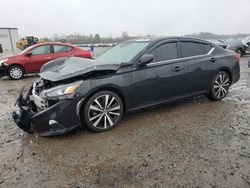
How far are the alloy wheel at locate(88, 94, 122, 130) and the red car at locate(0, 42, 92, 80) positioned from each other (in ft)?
20.5

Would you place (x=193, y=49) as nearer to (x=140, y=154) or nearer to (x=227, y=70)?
(x=227, y=70)

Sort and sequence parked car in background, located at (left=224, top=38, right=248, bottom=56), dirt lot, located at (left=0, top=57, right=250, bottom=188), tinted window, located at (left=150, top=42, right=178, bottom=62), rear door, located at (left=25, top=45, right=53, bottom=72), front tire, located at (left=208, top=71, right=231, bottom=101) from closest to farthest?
dirt lot, located at (left=0, top=57, right=250, bottom=188) → tinted window, located at (left=150, top=42, right=178, bottom=62) → front tire, located at (left=208, top=71, right=231, bottom=101) → rear door, located at (left=25, top=45, right=53, bottom=72) → parked car in background, located at (left=224, top=38, right=248, bottom=56)

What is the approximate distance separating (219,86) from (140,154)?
303cm

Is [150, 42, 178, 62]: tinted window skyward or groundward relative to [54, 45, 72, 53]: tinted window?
groundward

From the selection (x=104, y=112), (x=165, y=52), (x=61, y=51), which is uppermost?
(x=61, y=51)

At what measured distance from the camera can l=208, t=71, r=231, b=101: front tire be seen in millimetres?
4883

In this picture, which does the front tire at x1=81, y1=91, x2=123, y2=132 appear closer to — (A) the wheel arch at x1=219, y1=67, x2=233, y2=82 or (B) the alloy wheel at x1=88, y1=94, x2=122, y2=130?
(B) the alloy wheel at x1=88, y1=94, x2=122, y2=130

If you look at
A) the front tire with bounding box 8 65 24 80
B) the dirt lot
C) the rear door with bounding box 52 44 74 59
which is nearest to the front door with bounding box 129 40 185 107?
the dirt lot

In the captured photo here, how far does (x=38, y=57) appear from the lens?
8.76 m

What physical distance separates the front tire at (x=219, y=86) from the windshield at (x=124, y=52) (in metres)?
1.96

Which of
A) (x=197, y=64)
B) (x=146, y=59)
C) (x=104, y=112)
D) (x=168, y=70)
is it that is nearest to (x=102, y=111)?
(x=104, y=112)

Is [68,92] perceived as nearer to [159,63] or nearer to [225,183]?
[159,63]

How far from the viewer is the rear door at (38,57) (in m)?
8.68

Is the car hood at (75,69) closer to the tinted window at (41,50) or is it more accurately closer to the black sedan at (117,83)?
the black sedan at (117,83)
